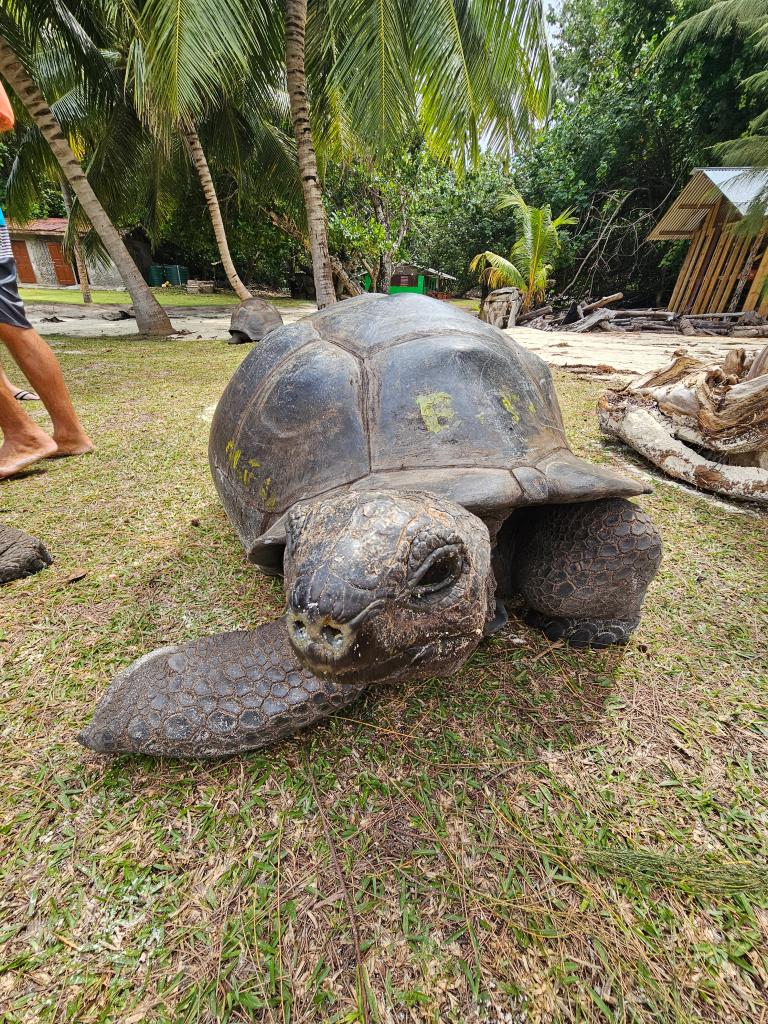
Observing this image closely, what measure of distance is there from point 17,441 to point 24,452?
8cm

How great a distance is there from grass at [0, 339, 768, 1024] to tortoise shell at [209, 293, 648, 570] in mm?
568

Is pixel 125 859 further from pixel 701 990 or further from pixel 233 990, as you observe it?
pixel 701 990

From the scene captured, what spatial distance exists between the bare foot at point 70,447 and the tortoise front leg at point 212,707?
105 inches

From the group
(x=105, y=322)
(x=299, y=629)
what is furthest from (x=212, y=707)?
(x=105, y=322)

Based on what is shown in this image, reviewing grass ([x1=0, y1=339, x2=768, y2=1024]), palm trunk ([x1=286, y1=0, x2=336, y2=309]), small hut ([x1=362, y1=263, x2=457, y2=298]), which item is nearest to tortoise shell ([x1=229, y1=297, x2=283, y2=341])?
palm trunk ([x1=286, y1=0, x2=336, y2=309])

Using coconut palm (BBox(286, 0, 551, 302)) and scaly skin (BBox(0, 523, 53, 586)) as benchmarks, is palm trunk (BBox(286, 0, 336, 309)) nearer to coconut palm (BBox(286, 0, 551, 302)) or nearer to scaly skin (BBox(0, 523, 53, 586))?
coconut palm (BBox(286, 0, 551, 302))

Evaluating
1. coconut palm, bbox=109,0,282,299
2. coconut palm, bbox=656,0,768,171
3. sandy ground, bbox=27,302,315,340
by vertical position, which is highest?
coconut palm, bbox=656,0,768,171

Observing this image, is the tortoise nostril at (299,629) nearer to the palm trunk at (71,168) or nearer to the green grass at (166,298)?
the palm trunk at (71,168)

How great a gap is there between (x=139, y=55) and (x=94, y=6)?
850 millimetres

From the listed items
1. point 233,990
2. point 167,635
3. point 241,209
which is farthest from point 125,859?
point 241,209

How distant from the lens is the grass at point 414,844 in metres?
0.84

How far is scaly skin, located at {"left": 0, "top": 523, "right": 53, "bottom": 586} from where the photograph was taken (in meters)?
1.94

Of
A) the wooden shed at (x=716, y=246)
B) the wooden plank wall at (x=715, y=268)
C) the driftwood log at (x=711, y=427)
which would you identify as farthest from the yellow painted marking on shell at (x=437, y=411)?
the wooden plank wall at (x=715, y=268)

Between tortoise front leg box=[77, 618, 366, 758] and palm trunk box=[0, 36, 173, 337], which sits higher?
palm trunk box=[0, 36, 173, 337]
